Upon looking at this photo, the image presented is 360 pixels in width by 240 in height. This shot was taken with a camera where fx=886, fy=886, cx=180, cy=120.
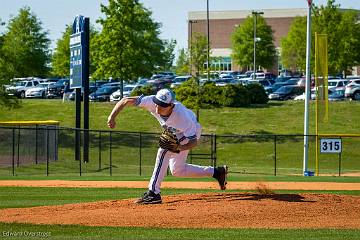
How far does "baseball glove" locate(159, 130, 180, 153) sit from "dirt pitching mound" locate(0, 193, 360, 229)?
927 mm

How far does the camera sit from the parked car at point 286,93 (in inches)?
2501

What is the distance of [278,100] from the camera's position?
205 ft

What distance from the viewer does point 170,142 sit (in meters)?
14.4

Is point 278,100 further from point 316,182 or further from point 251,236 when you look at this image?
point 251,236

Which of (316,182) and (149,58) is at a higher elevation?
(149,58)

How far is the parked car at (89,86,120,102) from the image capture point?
65.1m

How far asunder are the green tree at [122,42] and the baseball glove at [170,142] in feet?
136

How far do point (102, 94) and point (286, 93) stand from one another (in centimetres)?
1352

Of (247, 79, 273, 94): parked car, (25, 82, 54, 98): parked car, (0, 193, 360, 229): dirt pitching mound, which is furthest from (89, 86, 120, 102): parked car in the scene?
(0, 193, 360, 229): dirt pitching mound

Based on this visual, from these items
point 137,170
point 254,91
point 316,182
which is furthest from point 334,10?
point 316,182

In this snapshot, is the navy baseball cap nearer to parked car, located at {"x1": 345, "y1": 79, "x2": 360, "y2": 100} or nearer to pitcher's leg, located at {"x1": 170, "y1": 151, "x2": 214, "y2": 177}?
pitcher's leg, located at {"x1": 170, "y1": 151, "x2": 214, "y2": 177}

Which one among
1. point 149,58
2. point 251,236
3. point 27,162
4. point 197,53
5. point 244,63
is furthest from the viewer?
point 244,63

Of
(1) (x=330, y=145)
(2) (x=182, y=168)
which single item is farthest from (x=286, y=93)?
(2) (x=182, y=168)

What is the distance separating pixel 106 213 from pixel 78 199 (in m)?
4.47
